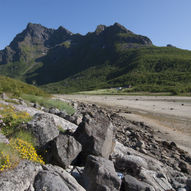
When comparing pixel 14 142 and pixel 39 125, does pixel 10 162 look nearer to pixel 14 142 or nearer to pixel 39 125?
pixel 14 142

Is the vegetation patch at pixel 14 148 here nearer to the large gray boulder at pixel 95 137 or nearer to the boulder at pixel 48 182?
the boulder at pixel 48 182

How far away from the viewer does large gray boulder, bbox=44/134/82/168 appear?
441 centimetres

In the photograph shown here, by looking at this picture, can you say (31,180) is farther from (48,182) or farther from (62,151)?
(62,151)

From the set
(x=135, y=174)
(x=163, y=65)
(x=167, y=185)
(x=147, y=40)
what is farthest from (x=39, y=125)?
(x=147, y=40)

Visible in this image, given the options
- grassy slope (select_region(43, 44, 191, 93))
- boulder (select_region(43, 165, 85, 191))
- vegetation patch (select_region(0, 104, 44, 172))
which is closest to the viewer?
vegetation patch (select_region(0, 104, 44, 172))

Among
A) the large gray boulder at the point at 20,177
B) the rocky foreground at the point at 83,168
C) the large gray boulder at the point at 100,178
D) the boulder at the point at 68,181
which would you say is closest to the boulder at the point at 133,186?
the rocky foreground at the point at 83,168

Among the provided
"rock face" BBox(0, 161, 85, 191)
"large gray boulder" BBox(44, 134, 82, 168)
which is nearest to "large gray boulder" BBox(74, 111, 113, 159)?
"large gray boulder" BBox(44, 134, 82, 168)

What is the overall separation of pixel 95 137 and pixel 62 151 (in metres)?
1.16

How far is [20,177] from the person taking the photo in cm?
301

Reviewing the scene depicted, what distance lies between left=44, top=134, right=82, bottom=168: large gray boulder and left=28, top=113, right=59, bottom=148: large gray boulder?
0.50 meters

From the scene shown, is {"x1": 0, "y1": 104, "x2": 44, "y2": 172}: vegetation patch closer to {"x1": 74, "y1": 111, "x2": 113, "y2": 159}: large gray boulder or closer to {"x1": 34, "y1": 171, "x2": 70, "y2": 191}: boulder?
{"x1": 34, "y1": 171, "x2": 70, "y2": 191}: boulder

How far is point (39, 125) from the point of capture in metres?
5.29

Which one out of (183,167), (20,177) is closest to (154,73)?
(183,167)

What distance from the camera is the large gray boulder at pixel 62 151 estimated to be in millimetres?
4410
